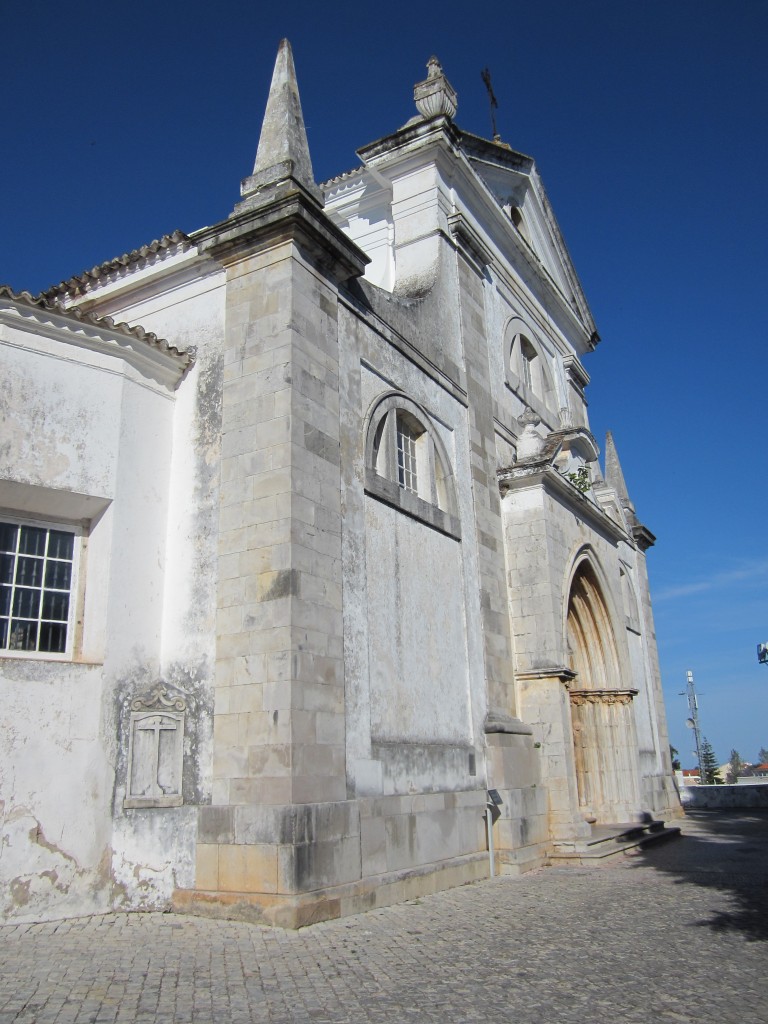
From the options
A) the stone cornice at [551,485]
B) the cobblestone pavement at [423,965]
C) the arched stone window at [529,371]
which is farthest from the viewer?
the arched stone window at [529,371]

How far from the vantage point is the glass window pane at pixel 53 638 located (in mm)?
8625

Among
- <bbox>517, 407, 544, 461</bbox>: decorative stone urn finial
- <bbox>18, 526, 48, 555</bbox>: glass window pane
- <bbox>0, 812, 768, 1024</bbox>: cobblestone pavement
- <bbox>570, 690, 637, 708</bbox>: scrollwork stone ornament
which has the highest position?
<bbox>517, 407, 544, 461</bbox>: decorative stone urn finial

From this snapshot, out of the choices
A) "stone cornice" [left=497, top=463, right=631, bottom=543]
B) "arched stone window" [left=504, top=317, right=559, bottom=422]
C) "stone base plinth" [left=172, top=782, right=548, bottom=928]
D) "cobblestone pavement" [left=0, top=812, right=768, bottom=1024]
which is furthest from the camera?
"arched stone window" [left=504, top=317, right=559, bottom=422]

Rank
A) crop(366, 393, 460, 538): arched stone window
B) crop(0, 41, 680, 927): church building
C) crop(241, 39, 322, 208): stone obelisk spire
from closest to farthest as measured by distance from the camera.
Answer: crop(0, 41, 680, 927): church building
crop(241, 39, 322, 208): stone obelisk spire
crop(366, 393, 460, 538): arched stone window

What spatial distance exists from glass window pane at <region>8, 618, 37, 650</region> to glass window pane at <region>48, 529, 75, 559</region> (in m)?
0.77

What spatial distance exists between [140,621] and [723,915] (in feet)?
21.7

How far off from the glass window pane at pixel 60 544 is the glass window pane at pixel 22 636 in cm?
77

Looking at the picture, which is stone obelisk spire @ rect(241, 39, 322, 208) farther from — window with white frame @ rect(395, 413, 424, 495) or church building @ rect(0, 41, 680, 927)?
window with white frame @ rect(395, 413, 424, 495)

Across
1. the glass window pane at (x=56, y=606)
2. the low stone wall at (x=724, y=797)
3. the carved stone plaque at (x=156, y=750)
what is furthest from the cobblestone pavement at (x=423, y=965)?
the low stone wall at (x=724, y=797)

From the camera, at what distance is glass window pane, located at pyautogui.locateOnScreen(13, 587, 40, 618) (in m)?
8.55

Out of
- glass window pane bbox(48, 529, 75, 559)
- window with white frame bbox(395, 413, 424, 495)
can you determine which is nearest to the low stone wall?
window with white frame bbox(395, 413, 424, 495)

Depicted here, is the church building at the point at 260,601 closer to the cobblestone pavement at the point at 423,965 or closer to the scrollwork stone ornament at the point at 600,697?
the cobblestone pavement at the point at 423,965

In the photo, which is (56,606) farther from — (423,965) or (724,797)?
(724,797)

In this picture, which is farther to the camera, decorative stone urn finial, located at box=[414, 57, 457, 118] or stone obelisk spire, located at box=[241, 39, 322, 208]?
decorative stone urn finial, located at box=[414, 57, 457, 118]
